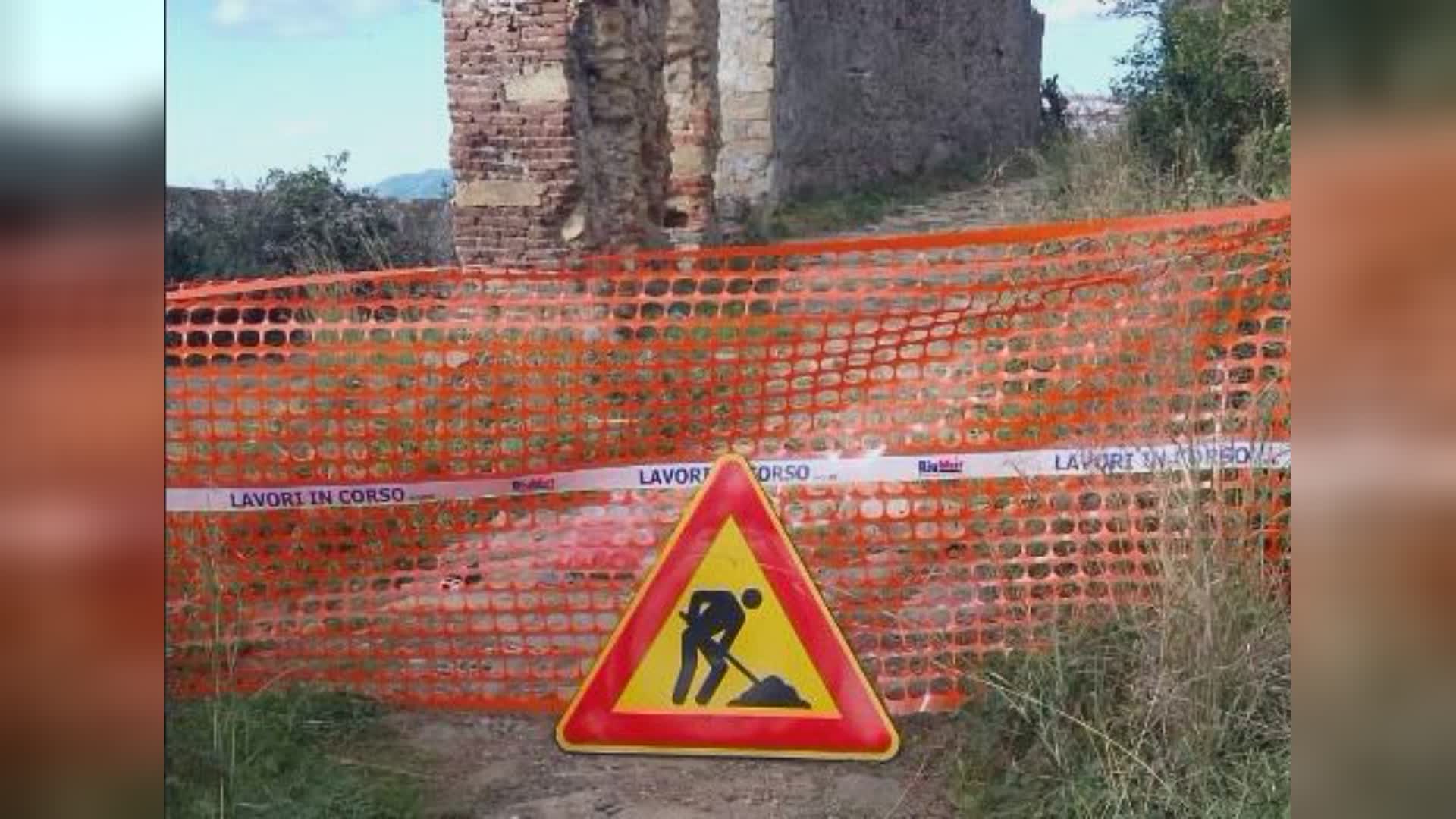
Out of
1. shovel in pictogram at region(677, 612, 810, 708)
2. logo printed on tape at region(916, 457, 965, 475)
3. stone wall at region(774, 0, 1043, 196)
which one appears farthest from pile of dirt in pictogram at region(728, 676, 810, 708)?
stone wall at region(774, 0, 1043, 196)

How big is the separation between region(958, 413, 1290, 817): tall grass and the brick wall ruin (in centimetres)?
555

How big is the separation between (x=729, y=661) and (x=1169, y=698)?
103 cm

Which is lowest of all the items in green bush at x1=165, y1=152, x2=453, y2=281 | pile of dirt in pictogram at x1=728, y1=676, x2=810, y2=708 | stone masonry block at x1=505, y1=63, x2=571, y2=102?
pile of dirt in pictogram at x1=728, y1=676, x2=810, y2=708

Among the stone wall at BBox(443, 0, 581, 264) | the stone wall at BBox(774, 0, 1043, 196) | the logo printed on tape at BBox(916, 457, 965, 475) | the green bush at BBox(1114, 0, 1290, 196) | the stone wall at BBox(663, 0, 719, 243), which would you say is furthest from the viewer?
the stone wall at BBox(774, 0, 1043, 196)

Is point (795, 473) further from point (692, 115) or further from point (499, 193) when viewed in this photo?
A: point (692, 115)

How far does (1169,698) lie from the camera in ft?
10.8

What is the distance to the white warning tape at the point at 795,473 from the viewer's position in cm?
378

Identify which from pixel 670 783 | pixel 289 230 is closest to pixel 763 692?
pixel 670 783

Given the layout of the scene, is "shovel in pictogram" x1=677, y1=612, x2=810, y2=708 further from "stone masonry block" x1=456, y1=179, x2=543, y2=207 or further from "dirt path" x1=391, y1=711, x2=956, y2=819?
"stone masonry block" x1=456, y1=179, x2=543, y2=207

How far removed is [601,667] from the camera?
3.51m

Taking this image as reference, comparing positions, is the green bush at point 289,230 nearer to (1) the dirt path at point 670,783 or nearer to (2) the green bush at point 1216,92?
(2) the green bush at point 1216,92

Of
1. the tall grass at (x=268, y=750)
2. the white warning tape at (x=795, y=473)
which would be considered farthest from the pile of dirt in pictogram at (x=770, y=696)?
the white warning tape at (x=795, y=473)

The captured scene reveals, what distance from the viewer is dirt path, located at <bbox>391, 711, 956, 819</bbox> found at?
3.73 m
